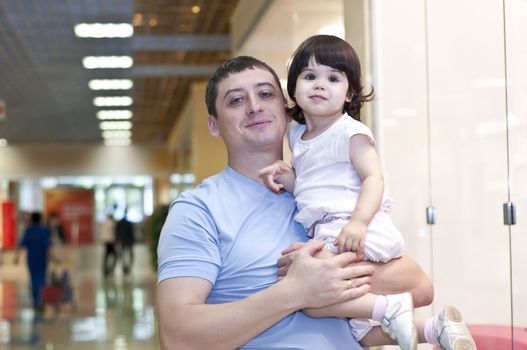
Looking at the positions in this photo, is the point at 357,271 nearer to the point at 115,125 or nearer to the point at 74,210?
the point at 115,125

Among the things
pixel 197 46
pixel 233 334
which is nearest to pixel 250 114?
pixel 233 334

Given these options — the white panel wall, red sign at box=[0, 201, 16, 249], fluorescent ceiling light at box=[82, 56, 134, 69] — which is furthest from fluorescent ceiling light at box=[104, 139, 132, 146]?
the white panel wall

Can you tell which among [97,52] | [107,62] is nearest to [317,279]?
[97,52]

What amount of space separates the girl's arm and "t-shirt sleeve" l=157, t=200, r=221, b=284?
327 millimetres

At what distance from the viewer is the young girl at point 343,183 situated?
2195 mm

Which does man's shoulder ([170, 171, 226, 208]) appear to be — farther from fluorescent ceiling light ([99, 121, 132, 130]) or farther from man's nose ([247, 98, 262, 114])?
fluorescent ceiling light ([99, 121, 132, 130])

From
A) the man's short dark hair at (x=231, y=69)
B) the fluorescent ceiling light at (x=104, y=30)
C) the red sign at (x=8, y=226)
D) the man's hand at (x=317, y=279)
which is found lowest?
the red sign at (x=8, y=226)

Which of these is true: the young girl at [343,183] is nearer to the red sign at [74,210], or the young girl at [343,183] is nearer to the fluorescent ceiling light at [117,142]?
the fluorescent ceiling light at [117,142]

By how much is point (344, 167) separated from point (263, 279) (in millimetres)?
483

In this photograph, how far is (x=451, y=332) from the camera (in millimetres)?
2186

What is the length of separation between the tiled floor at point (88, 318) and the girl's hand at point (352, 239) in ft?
21.5

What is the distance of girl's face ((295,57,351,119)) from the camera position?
2.54 meters

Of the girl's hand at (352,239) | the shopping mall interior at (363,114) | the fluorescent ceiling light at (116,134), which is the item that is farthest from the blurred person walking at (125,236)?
the girl's hand at (352,239)

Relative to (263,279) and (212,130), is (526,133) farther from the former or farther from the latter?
(263,279)
